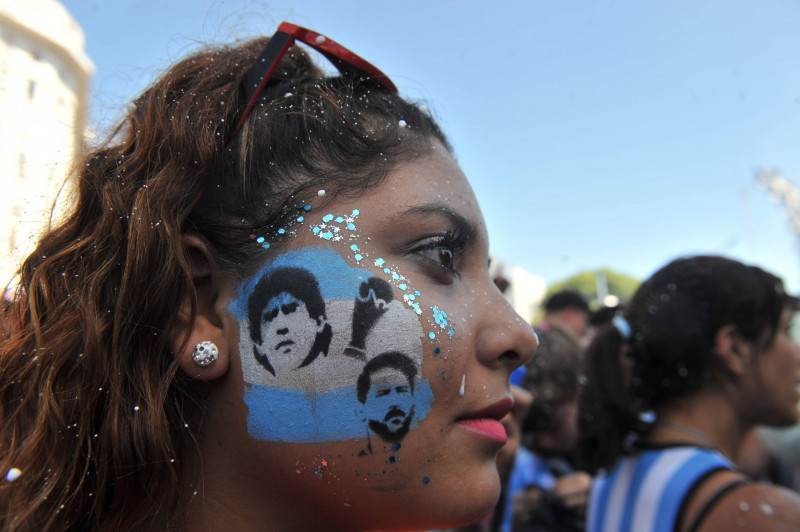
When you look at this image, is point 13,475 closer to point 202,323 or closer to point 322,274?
point 202,323

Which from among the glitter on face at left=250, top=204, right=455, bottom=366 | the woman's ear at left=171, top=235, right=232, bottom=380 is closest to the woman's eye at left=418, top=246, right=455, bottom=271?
the glitter on face at left=250, top=204, right=455, bottom=366

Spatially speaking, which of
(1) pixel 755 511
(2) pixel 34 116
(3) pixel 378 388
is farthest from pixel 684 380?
(2) pixel 34 116

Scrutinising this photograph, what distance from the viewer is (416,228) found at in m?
1.37

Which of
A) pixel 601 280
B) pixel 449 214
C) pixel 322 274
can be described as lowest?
pixel 322 274

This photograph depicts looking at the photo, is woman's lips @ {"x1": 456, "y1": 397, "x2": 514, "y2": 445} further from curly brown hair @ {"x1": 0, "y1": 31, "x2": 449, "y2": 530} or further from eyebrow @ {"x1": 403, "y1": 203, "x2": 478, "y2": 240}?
curly brown hair @ {"x1": 0, "y1": 31, "x2": 449, "y2": 530}

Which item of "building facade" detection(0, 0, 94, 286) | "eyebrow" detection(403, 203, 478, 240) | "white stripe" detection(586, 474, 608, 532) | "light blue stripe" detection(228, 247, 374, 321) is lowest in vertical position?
"white stripe" detection(586, 474, 608, 532)

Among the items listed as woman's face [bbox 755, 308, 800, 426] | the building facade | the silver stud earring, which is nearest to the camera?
the silver stud earring

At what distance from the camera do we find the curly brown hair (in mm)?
1249

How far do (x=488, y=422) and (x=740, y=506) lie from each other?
1087 mm

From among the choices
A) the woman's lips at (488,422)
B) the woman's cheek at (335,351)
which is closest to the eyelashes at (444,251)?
the woman's cheek at (335,351)

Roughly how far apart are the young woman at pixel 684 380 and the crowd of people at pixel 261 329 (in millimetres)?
617

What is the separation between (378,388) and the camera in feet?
4.03

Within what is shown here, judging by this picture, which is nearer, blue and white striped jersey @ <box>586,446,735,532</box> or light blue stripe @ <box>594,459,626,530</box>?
blue and white striped jersey @ <box>586,446,735,532</box>

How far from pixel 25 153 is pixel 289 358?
1.25 meters
